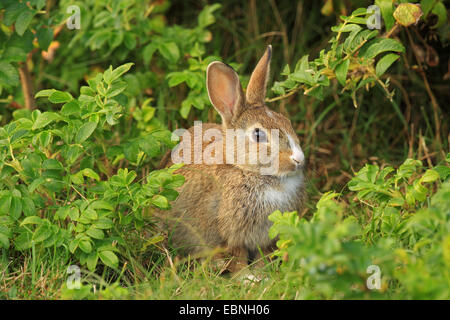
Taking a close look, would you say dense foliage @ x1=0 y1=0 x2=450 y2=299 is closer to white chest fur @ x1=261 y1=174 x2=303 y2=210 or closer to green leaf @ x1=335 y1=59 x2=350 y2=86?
green leaf @ x1=335 y1=59 x2=350 y2=86

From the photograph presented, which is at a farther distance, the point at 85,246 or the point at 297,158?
the point at 297,158

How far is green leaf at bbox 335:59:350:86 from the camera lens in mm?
3658

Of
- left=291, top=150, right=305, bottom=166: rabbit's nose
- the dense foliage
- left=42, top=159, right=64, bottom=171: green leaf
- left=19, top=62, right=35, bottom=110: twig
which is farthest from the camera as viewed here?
left=19, top=62, right=35, bottom=110: twig

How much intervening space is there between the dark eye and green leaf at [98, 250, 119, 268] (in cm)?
107

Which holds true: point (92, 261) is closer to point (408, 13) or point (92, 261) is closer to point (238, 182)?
point (238, 182)

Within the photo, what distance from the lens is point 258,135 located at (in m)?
3.73

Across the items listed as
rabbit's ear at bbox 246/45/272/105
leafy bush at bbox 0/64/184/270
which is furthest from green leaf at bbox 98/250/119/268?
rabbit's ear at bbox 246/45/272/105

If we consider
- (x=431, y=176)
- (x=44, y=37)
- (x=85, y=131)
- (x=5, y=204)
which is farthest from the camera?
(x=44, y=37)

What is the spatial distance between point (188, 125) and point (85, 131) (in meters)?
1.51

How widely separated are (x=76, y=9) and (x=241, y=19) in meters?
1.86

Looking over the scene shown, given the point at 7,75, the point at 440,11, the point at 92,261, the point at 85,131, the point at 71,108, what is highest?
the point at 440,11

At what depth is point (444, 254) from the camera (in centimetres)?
235

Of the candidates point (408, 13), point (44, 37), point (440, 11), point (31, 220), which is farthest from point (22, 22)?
point (440, 11)
